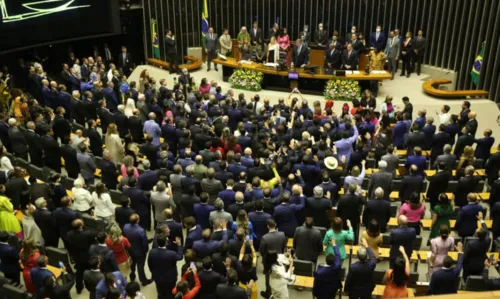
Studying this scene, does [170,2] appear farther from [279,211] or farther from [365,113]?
[279,211]

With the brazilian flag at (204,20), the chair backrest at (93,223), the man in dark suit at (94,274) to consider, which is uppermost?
the brazilian flag at (204,20)

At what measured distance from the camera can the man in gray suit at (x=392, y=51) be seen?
18.5 metres

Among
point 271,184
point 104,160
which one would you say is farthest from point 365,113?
point 104,160

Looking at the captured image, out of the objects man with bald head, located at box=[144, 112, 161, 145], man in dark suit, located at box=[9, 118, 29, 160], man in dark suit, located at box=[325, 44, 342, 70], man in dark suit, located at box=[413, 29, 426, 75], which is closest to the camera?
man in dark suit, located at box=[9, 118, 29, 160]

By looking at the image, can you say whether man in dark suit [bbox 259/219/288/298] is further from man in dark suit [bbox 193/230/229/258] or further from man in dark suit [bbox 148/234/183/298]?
man in dark suit [bbox 148/234/183/298]

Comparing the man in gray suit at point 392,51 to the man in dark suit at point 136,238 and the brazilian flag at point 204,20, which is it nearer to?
the brazilian flag at point 204,20

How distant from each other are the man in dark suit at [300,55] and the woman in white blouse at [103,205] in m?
10.4

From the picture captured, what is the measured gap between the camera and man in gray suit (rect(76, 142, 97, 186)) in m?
10.5

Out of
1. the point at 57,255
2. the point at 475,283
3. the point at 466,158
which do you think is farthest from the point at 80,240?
the point at 466,158

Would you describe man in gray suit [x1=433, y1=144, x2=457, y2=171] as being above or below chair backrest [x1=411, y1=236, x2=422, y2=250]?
above

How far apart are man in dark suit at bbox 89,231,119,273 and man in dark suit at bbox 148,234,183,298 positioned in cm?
50

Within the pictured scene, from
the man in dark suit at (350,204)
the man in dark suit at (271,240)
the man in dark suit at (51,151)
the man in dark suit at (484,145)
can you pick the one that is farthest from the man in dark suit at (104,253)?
the man in dark suit at (484,145)

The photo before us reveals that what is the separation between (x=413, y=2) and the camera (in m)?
19.8

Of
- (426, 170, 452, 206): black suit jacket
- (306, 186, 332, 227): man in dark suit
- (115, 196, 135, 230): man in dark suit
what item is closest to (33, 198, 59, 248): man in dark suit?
(115, 196, 135, 230): man in dark suit
